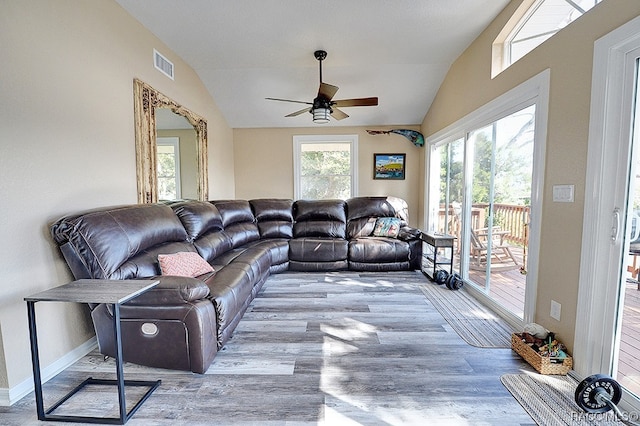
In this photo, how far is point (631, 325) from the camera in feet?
5.38

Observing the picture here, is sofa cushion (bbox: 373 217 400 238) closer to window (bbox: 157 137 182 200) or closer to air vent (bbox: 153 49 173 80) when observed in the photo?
window (bbox: 157 137 182 200)

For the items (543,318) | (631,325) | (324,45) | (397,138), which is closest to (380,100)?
(397,138)

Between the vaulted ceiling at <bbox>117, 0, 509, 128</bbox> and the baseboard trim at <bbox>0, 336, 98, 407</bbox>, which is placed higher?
the vaulted ceiling at <bbox>117, 0, 509, 128</bbox>

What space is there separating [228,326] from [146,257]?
33.6 inches

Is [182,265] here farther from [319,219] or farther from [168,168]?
[319,219]

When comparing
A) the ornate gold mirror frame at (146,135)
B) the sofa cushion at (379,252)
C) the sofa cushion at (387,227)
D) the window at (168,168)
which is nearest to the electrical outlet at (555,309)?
the sofa cushion at (379,252)

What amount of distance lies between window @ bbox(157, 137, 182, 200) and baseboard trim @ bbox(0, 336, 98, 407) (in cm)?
167

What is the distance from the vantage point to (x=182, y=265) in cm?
236

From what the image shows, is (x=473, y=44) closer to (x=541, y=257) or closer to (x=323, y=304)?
(x=541, y=257)

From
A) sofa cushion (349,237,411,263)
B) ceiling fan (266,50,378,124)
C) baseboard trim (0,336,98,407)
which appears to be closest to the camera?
baseboard trim (0,336,98,407)

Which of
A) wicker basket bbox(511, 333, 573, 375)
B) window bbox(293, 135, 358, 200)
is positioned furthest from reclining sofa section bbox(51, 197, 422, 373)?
wicker basket bbox(511, 333, 573, 375)

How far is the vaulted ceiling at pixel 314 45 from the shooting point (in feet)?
9.21

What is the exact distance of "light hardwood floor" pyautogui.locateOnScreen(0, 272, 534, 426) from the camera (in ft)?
5.06

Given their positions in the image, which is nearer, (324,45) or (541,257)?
(541,257)
